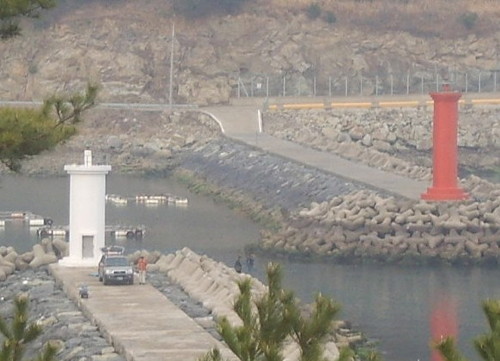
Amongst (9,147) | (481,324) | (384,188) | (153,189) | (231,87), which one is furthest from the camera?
(231,87)

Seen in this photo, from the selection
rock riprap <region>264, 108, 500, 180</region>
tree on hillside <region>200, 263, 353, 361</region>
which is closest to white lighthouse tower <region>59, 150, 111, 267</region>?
tree on hillside <region>200, 263, 353, 361</region>

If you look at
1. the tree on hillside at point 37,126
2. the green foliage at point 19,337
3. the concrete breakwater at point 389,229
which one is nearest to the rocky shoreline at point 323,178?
the concrete breakwater at point 389,229

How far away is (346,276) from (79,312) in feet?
34.1

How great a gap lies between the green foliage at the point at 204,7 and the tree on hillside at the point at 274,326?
227 feet

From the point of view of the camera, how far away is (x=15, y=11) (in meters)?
10.5

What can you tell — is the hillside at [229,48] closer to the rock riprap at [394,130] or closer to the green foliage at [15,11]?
the rock riprap at [394,130]

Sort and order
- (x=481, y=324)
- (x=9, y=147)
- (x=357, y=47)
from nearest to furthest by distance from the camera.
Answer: (x=9, y=147) → (x=481, y=324) → (x=357, y=47)

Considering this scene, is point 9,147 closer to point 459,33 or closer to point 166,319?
point 166,319

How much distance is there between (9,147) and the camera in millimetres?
10789

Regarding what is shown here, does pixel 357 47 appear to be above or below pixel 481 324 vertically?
above

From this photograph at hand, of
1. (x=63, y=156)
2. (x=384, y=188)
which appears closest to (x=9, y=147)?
(x=384, y=188)

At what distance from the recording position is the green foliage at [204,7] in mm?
79438

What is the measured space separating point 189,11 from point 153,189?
91.8 feet

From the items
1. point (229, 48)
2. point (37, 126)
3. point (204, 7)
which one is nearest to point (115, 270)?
point (37, 126)
